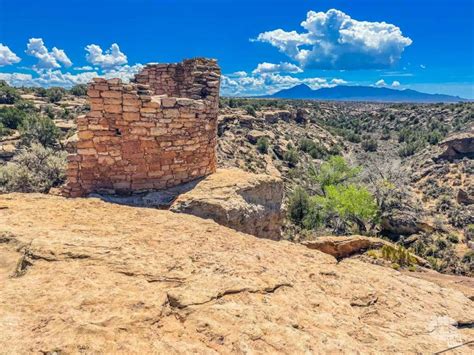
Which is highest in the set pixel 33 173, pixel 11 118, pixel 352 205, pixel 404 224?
pixel 11 118

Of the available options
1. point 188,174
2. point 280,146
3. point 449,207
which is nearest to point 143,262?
point 188,174

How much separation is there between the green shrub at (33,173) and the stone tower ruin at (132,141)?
5874 millimetres

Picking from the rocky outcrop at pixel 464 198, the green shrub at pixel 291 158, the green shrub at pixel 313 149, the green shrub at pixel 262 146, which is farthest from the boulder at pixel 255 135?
the rocky outcrop at pixel 464 198

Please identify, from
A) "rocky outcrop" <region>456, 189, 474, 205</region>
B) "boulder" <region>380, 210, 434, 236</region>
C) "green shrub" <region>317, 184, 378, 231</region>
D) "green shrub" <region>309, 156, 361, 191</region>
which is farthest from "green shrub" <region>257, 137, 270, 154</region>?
"rocky outcrop" <region>456, 189, 474, 205</region>

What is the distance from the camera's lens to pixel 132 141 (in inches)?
291

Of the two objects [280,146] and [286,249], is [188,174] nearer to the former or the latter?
[286,249]

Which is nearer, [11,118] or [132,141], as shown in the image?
[132,141]

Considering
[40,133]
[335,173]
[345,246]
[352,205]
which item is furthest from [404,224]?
[40,133]

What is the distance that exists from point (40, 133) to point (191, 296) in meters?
20.6

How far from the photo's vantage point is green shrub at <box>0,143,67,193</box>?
1230 cm

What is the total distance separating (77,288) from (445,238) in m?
19.4

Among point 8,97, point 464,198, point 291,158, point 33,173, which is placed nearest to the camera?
point 33,173

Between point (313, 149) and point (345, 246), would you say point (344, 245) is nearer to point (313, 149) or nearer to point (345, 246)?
point (345, 246)

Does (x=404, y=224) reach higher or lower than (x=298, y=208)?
lower
